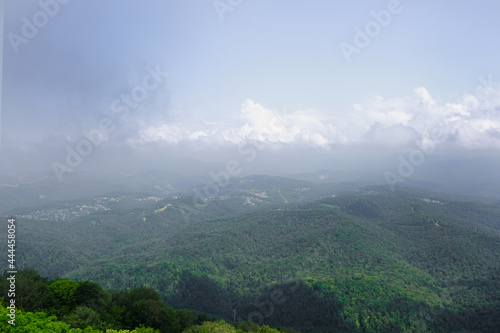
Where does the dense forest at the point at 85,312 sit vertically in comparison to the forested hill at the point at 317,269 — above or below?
above

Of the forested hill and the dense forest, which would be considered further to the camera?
the forested hill

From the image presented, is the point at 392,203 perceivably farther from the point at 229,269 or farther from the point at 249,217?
the point at 229,269

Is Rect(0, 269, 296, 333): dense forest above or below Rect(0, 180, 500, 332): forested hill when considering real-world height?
above

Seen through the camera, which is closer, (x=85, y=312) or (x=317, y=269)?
(x=85, y=312)

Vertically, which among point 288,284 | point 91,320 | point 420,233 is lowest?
point 288,284

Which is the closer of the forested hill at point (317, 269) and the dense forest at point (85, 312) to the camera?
the dense forest at point (85, 312)

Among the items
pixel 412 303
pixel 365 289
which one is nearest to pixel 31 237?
pixel 365 289

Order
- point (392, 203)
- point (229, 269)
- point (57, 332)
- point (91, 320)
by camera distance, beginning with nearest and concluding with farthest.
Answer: point (57, 332) < point (91, 320) < point (229, 269) < point (392, 203)

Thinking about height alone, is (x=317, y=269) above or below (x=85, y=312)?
below
